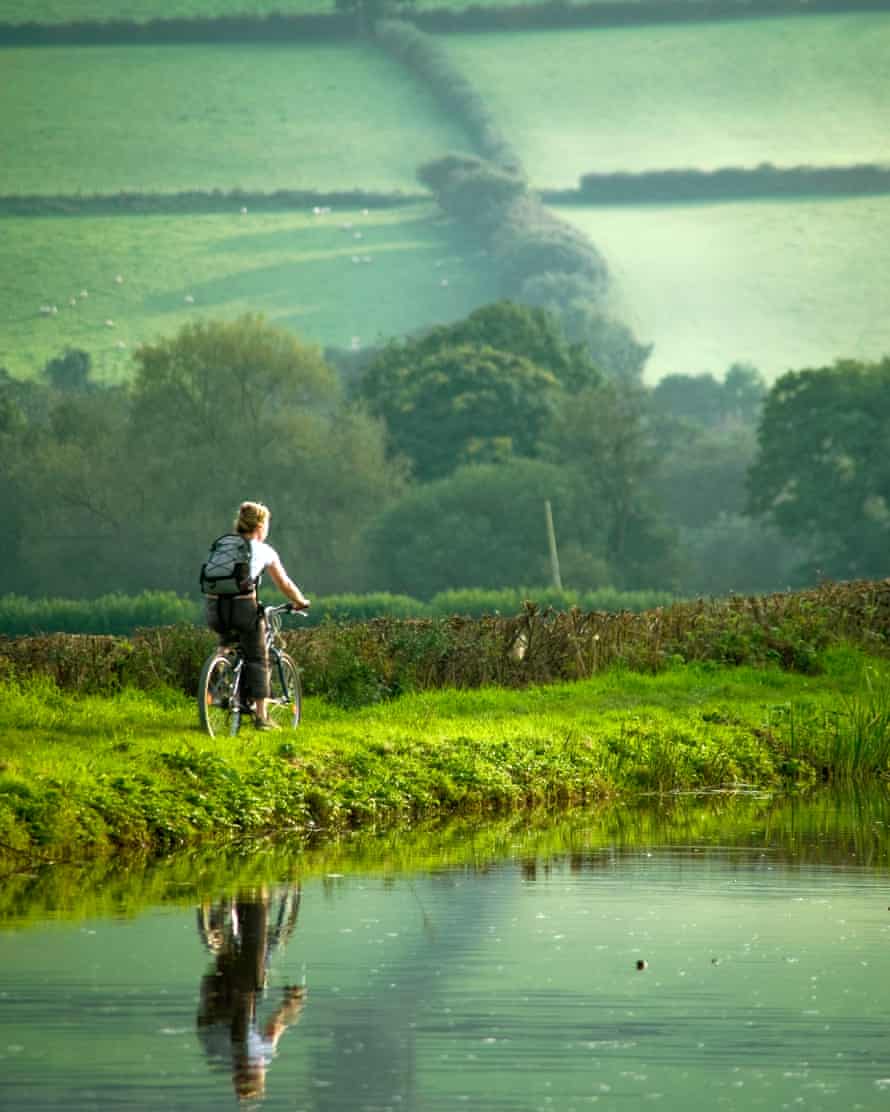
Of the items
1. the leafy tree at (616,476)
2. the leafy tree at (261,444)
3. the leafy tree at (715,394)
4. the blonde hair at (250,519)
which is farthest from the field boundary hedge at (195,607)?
the leafy tree at (715,394)

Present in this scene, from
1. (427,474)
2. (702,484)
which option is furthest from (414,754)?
(702,484)

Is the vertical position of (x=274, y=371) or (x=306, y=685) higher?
(x=274, y=371)

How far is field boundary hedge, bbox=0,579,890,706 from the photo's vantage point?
2495cm

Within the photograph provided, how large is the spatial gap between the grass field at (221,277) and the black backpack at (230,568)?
466 ft

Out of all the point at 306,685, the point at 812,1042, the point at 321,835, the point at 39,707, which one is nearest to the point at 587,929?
the point at 812,1042

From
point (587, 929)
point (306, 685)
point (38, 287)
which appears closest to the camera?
point (587, 929)

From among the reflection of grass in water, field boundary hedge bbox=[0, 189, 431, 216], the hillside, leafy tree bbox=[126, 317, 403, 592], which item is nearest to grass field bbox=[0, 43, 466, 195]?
the hillside

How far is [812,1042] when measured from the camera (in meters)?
10.3

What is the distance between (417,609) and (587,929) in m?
80.3

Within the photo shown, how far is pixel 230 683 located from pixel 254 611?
27.4 inches

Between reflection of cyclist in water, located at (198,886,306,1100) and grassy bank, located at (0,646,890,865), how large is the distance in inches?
96.7

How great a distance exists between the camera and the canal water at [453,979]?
948cm

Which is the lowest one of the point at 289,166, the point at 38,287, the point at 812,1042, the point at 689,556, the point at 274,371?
the point at 812,1042

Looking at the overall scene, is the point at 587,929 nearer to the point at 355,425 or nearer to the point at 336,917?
the point at 336,917
